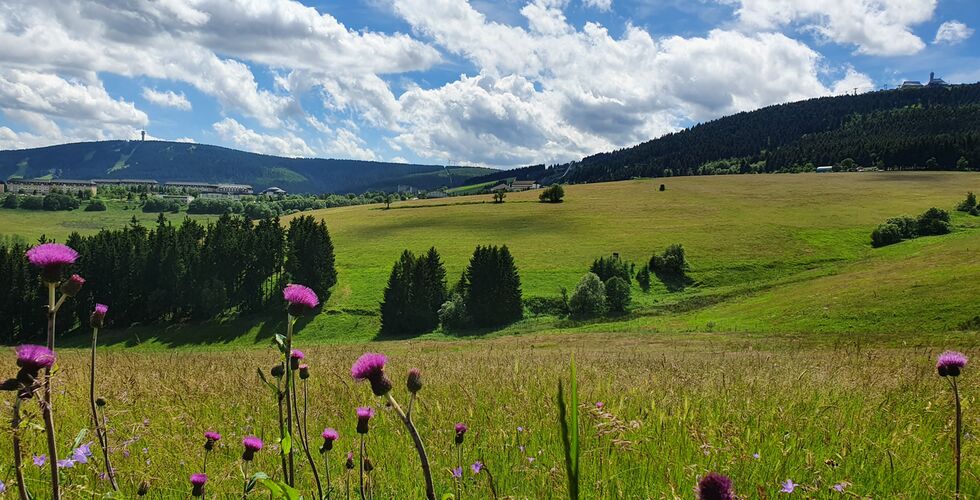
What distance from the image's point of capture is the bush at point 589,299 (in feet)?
224

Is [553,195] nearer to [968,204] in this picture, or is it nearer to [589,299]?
[589,299]

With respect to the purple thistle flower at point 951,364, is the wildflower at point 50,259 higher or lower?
higher

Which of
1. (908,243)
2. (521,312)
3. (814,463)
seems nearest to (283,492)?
(814,463)

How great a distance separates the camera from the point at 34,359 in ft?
6.57

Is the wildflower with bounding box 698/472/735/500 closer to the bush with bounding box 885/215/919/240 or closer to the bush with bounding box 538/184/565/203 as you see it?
the bush with bounding box 885/215/919/240

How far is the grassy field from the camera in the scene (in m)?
3.63

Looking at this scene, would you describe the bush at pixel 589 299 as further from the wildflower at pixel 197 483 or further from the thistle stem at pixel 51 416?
the thistle stem at pixel 51 416

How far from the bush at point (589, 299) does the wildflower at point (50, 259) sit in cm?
6703

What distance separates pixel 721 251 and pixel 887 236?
2558cm

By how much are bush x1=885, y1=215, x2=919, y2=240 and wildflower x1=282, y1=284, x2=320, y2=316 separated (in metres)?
107

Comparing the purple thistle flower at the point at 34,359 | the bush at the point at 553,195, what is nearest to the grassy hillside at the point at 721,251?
Answer: the bush at the point at 553,195

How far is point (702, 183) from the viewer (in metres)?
163

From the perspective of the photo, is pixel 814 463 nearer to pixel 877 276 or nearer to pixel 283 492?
pixel 283 492

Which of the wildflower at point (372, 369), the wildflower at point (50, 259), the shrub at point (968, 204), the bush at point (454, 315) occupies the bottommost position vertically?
the bush at point (454, 315)
